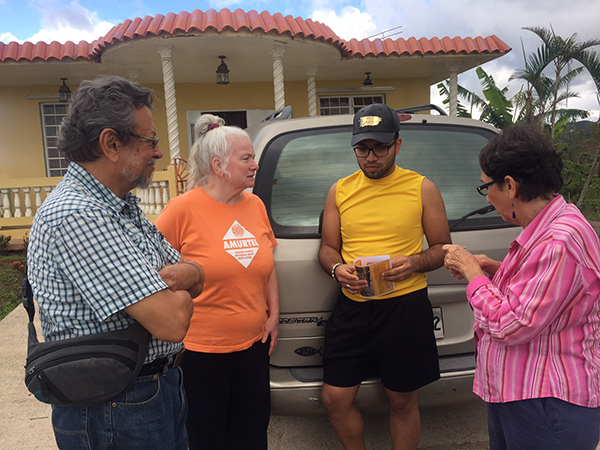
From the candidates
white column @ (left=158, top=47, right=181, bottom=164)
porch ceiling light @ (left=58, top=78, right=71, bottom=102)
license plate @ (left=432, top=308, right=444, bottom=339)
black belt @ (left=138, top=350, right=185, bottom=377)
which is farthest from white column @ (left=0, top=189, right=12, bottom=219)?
license plate @ (left=432, top=308, right=444, bottom=339)

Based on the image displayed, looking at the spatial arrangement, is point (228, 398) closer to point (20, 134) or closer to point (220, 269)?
point (220, 269)

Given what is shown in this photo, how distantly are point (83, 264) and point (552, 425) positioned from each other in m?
1.48

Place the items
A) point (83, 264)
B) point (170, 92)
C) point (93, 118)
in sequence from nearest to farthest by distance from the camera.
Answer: point (83, 264)
point (93, 118)
point (170, 92)

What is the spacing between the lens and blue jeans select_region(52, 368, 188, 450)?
1342mm

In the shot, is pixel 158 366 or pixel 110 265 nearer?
pixel 110 265

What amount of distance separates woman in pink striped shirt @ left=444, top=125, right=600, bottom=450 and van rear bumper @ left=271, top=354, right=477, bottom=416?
0.67 meters

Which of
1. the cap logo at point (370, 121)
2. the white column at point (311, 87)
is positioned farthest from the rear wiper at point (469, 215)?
the white column at point (311, 87)

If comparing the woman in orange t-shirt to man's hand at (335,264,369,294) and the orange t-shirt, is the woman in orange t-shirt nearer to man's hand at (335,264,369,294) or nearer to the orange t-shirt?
the orange t-shirt

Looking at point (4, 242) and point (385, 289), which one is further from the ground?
point (385, 289)

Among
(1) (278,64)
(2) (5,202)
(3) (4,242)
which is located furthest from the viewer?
(2) (5,202)

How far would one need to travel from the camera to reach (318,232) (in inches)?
91.4

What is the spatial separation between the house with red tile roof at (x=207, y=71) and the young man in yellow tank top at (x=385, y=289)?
6.21 m

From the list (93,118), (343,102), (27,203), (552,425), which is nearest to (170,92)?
(27,203)

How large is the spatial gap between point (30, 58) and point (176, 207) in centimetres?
859
